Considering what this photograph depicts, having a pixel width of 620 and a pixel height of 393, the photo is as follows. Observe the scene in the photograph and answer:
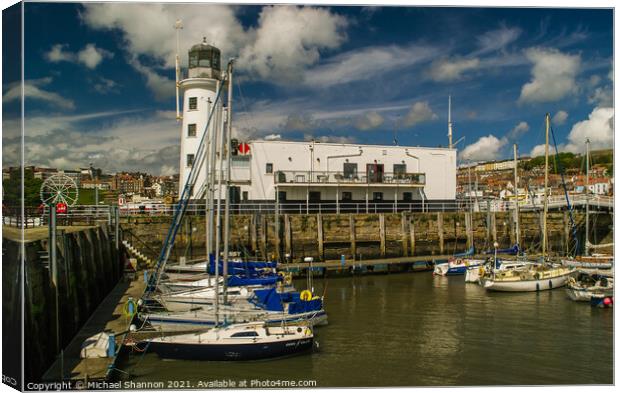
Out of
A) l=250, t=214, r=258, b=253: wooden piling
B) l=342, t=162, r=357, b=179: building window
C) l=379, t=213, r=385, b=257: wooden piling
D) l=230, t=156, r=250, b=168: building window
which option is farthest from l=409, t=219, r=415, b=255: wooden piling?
l=230, t=156, r=250, b=168: building window

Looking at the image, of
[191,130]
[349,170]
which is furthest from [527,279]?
[191,130]

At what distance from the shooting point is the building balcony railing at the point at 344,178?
28077mm

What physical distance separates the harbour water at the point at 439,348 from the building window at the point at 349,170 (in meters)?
10.1

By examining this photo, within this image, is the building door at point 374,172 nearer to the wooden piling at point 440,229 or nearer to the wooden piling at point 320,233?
the wooden piling at point 440,229

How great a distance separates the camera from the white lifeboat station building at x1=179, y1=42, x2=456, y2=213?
1054 inches

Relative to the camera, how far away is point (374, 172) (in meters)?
29.8

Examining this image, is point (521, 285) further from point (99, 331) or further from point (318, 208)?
point (99, 331)

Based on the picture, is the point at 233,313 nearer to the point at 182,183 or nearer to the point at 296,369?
the point at 296,369

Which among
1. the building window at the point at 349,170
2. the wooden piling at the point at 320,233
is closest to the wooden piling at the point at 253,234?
the wooden piling at the point at 320,233

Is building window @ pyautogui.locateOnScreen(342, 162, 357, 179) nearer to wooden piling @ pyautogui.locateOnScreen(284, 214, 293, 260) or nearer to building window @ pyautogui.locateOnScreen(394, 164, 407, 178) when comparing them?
building window @ pyautogui.locateOnScreen(394, 164, 407, 178)

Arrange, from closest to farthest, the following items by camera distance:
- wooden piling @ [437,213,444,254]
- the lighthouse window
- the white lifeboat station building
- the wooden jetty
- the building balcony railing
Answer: the wooden jetty → the lighthouse window → the white lifeboat station building → the building balcony railing → wooden piling @ [437,213,444,254]

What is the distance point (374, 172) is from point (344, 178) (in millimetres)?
1996

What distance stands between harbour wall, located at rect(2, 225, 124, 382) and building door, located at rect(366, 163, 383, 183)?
1646 centimetres

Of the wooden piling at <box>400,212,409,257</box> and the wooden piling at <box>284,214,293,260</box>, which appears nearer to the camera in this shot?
the wooden piling at <box>284,214,293,260</box>
